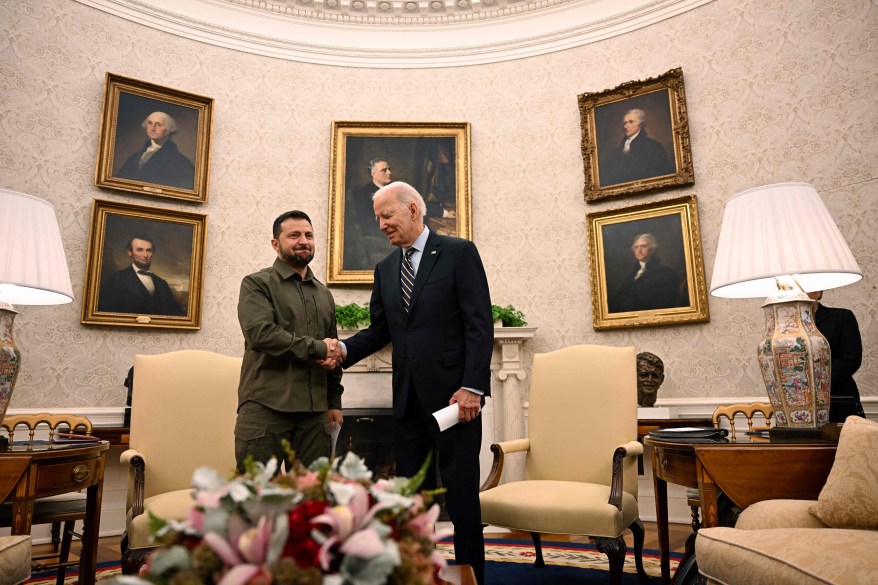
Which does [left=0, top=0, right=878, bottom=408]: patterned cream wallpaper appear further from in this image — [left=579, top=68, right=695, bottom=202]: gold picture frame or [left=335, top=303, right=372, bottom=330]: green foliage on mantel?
[left=335, top=303, right=372, bottom=330]: green foliage on mantel

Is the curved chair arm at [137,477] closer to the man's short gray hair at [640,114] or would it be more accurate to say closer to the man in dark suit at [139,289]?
the man in dark suit at [139,289]

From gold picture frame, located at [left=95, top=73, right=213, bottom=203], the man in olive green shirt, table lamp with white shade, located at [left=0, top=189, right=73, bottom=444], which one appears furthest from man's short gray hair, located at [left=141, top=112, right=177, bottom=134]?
the man in olive green shirt

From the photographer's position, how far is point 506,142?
5.76 meters

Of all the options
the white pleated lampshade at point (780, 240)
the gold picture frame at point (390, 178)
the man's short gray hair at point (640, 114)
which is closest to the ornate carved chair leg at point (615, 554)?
the white pleated lampshade at point (780, 240)

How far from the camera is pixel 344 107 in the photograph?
5840mm

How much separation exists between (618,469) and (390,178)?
3.80 meters

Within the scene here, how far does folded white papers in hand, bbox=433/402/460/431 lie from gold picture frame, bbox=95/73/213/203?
3824 millimetres

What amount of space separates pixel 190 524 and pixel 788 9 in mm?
5779

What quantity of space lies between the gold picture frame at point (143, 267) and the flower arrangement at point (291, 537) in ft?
14.2

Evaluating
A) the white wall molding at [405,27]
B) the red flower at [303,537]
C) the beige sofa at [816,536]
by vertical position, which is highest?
the white wall molding at [405,27]

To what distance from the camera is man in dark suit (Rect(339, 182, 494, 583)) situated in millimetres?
2344

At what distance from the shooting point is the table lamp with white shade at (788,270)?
2236 millimetres

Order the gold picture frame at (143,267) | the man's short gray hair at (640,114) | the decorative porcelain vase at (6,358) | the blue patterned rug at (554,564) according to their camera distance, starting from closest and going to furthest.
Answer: the decorative porcelain vase at (6,358) → the blue patterned rug at (554,564) → the gold picture frame at (143,267) → the man's short gray hair at (640,114)

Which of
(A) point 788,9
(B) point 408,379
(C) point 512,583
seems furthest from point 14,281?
(A) point 788,9
